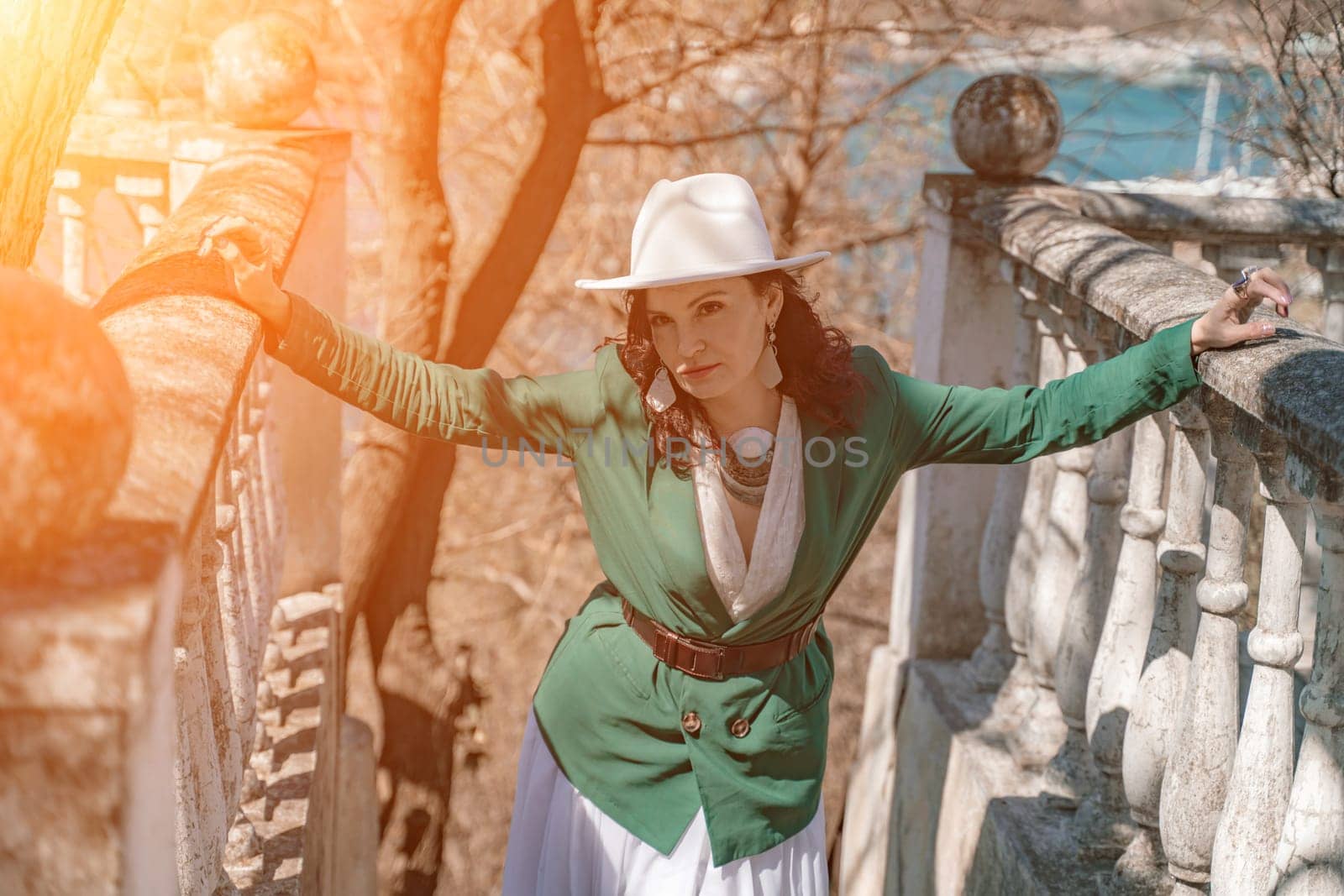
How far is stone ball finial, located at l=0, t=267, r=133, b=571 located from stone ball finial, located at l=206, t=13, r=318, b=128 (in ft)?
9.17

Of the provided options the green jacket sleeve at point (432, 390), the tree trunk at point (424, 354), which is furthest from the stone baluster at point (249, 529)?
the tree trunk at point (424, 354)

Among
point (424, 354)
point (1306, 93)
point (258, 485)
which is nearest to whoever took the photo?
point (258, 485)

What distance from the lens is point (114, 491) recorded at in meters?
1.24

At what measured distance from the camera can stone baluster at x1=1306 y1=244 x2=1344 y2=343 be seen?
3939mm

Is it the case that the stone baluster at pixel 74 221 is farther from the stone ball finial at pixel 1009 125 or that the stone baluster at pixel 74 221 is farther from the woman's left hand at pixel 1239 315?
the woman's left hand at pixel 1239 315

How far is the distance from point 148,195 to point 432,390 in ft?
6.63

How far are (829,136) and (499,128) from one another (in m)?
2.02

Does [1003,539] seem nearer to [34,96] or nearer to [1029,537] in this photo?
[1029,537]

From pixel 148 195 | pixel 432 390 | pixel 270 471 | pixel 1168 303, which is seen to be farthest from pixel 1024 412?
pixel 148 195

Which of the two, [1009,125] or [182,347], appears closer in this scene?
[182,347]

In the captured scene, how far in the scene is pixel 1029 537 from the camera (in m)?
3.54

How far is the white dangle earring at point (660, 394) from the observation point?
2.42 m

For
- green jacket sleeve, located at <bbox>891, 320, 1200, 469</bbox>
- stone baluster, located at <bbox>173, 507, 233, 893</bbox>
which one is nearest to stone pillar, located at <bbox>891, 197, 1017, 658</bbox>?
green jacket sleeve, located at <bbox>891, 320, 1200, 469</bbox>

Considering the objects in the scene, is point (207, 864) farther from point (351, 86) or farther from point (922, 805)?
point (351, 86)
